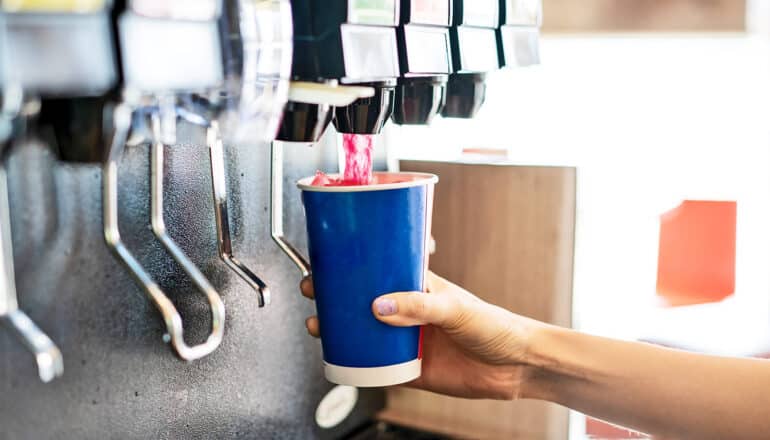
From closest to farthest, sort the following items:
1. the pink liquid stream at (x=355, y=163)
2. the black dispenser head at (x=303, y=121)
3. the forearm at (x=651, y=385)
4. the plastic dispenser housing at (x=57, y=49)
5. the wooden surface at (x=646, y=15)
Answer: the plastic dispenser housing at (x=57, y=49), the black dispenser head at (x=303, y=121), the pink liquid stream at (x=355, y=163), the forearm at (x=651, y=385), the wooden surface at (x=646, y=15)

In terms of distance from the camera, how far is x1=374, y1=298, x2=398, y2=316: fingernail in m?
0.75

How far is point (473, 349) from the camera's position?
3.09ft

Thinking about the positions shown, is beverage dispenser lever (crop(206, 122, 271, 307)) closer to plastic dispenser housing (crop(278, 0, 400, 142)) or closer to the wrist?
plastic dispenser housing (crop(278, 0, 400, 142))

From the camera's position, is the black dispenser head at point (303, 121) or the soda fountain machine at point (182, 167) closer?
the soda fountain machine at point (182, 167)

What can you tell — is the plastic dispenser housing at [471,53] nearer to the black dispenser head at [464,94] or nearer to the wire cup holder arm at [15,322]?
the black dispenser head at [464,94]

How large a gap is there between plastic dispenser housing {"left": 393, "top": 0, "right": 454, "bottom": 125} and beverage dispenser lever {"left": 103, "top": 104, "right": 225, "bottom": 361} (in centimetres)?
23

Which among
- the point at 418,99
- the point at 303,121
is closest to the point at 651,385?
the point at 418,99

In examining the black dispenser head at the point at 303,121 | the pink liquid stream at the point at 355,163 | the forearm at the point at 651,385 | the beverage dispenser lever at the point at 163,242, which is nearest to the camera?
the beverage dispenser lever at the point at 163,242

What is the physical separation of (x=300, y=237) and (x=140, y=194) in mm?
335

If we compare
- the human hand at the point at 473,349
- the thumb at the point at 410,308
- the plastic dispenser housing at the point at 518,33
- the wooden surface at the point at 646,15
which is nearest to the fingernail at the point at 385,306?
the thumb at the point at 410,308

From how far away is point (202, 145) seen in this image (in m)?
0.83

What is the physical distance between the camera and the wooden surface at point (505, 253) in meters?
1.15

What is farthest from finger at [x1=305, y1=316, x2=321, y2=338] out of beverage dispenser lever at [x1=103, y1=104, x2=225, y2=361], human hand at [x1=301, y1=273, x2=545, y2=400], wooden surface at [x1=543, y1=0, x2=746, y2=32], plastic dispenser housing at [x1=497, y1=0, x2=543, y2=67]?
wooden surface at [x1=543, y1=0, x2=746, y2=32]

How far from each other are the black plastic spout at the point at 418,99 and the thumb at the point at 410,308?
0.19 meters
